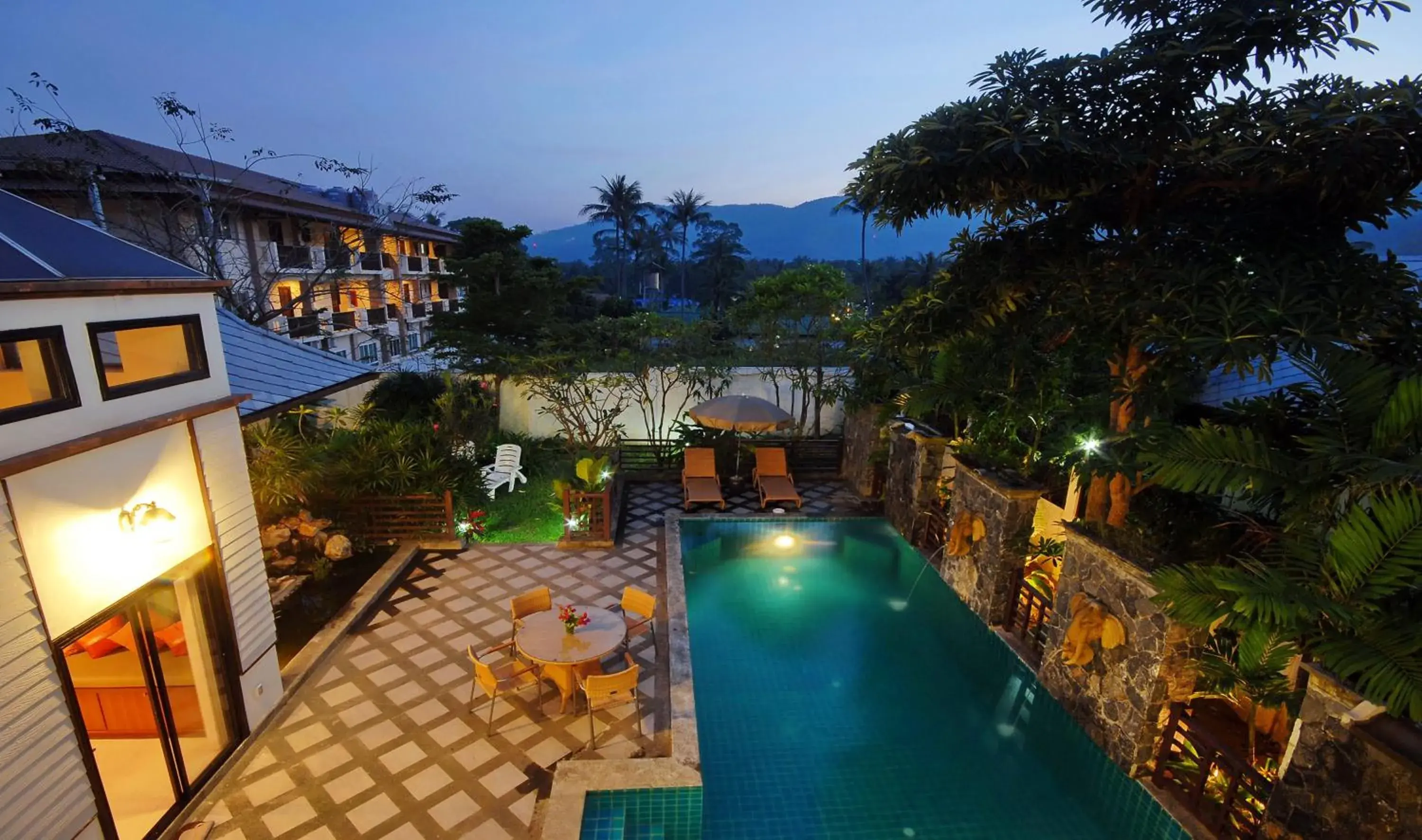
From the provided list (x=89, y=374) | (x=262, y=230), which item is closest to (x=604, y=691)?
(x=89, y=374)

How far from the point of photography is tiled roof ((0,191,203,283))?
3729 millimetres

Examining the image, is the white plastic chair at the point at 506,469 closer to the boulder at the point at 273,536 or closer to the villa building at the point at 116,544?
the boulder at the point at 273,536

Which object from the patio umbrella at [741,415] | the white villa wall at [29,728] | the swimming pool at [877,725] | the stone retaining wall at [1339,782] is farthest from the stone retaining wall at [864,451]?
the white villa wall at [29,728]

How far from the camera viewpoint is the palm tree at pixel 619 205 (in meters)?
42.7

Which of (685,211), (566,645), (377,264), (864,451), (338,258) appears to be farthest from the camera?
(685,211)

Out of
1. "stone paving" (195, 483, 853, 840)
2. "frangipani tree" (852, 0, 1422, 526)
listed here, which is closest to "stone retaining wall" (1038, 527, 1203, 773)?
"frangipani tree" (852, 0, 1422, 526)

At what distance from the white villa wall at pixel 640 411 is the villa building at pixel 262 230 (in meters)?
4.93

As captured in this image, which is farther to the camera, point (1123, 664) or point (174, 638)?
point (1123, 664)

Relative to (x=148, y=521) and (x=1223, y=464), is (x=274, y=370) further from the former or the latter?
(x=1223, y=464)

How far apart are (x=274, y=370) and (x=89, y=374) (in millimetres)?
3169

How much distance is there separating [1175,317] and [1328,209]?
65.6 inches

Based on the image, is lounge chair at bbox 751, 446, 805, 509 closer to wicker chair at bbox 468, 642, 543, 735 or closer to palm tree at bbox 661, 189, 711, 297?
wicker chair at bbox 468, 642, 543, 735

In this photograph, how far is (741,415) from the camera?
36.9ft

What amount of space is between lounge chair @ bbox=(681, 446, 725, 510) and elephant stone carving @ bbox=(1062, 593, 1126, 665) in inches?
262
